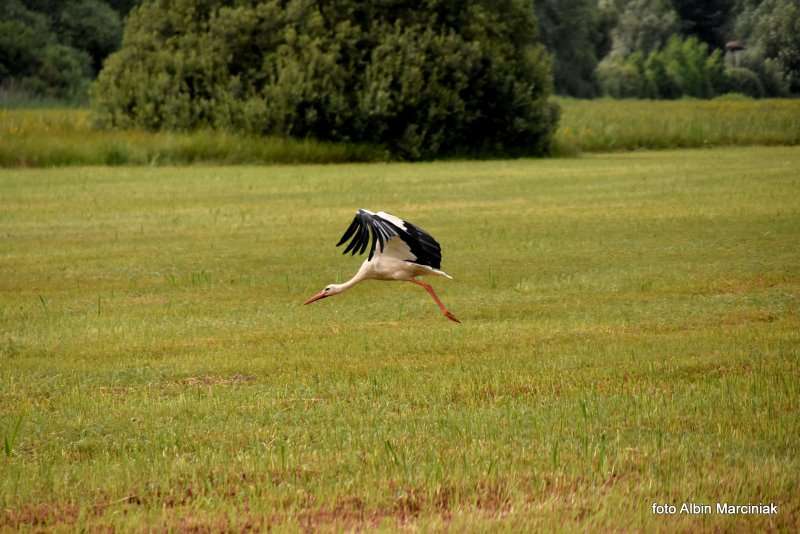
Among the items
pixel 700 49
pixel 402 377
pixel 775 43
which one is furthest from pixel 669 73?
pixel 402 377

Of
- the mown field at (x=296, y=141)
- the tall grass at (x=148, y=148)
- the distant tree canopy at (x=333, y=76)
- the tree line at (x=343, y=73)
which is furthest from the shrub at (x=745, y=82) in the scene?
the tall grass at (x=148, y=148)

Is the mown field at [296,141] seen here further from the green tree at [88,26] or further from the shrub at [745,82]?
the green tree at [88,26]

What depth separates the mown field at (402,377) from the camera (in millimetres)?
6031

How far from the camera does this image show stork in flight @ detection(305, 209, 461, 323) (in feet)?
33.4

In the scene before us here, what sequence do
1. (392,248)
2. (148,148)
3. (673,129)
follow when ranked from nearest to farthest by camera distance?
(392,248), (148,148), (673,129)

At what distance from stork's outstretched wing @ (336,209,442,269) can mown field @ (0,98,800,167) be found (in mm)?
22159

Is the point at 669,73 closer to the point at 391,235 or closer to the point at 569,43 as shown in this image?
the point at 569,43

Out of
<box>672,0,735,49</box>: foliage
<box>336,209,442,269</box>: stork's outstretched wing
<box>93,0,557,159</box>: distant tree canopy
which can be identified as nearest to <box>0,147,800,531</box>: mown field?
<box>336,209,442,269</box>: stork's outstretched wing

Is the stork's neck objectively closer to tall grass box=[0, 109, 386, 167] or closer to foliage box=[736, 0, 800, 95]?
tall grass box=[0, 109, 386, 167]

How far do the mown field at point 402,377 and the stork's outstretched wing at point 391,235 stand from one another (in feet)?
2.04

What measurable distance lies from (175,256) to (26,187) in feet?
33.2

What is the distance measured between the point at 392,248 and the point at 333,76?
25.1 metres

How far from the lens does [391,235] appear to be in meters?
10.1

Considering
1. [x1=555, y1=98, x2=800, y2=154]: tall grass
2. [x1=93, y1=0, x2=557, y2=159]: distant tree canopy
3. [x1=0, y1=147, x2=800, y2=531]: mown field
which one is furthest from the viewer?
[x1=555, y1=98, x2=800, y2=154]: tall grass
